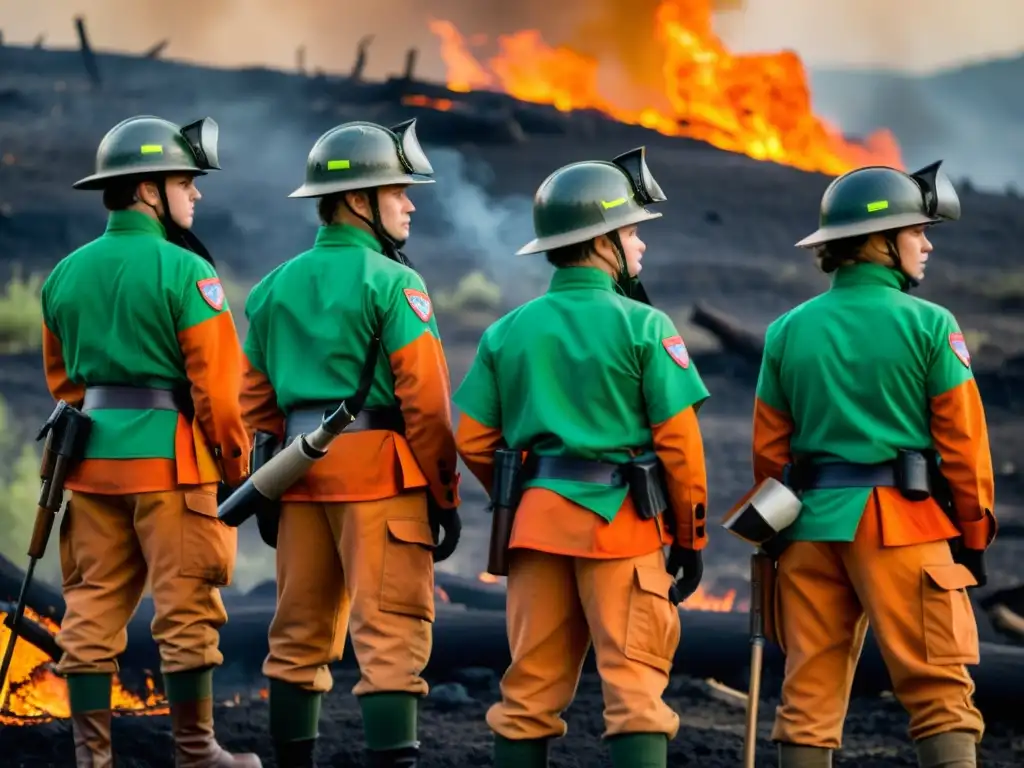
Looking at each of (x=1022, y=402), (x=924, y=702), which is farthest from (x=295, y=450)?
(x=1022, y=402)

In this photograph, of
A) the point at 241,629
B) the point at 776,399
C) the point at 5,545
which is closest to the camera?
the point at 776,399

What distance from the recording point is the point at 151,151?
6887 mm

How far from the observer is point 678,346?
5977mm

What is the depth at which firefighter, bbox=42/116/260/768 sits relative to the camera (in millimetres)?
6695

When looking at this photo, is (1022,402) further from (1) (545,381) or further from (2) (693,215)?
(1) (545,381)

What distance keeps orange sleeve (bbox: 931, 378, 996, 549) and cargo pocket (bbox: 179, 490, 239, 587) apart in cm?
255

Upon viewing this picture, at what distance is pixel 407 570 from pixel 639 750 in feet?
3.62

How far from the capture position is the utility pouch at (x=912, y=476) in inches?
237

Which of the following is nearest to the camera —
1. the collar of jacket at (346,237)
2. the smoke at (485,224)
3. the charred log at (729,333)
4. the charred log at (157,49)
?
the collar of jacket at (346,237)

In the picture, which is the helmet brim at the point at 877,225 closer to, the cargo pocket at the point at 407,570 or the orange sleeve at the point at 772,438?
the orange sleeve at the point at 772,438

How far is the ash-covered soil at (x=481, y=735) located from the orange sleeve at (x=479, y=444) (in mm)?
2064

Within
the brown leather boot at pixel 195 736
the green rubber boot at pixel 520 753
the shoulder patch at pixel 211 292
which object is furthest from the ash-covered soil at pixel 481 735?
the shoulder patch at pixel 211 292

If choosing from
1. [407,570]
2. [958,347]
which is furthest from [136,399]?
[958,347]

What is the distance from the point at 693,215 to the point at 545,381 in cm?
1658
